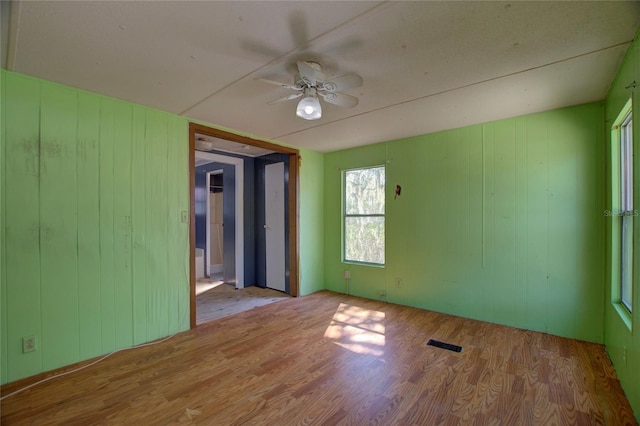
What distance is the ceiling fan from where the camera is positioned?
6.41 feet

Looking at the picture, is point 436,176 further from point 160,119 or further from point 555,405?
point 160,119

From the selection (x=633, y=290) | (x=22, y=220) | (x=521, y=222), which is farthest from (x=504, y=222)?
(x=22, y=220)

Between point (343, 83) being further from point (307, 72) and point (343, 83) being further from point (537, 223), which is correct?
point (537, 223)

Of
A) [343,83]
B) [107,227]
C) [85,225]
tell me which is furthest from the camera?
[107,227]

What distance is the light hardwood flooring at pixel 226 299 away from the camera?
3.81m

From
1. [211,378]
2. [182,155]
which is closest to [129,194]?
[182,155]

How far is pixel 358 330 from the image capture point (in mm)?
3193

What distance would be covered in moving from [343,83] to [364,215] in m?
2.68

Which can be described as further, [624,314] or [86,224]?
[86,224]

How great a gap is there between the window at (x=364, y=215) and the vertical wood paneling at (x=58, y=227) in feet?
11.1

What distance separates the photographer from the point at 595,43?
6.05 feet

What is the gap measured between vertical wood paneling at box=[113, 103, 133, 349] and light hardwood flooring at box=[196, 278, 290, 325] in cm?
85

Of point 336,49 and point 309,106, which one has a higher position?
point 336,49

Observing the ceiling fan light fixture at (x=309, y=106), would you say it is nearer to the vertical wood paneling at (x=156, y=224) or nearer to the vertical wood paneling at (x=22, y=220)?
the vertical wood paneling at (x=156, y=224)
